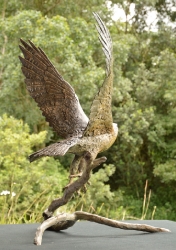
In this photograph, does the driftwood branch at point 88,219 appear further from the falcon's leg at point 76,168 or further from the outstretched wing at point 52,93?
the outstretched wing at point 52,93

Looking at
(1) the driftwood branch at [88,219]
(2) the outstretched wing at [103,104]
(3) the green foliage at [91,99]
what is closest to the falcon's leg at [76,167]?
(2) the outstretched wing at [103,104]

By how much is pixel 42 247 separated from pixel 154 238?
615mm

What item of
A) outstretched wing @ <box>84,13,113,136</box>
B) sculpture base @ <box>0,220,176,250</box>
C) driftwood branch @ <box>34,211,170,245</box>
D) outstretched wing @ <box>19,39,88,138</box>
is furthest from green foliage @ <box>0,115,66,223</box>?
outstretched wing @ <box>84,13,113,136</box>

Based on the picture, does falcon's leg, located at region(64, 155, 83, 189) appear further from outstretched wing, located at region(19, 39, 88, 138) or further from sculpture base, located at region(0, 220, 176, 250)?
sculpture base, located at region(0, 220, 176, 250)

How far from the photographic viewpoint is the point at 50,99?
9.21 ft

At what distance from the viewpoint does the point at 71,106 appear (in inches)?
109

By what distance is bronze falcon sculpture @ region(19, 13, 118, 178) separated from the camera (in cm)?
261

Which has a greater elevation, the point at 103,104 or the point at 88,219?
the point at 103,104

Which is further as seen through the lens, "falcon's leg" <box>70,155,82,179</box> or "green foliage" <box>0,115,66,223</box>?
"green foliage" <box>0,115,66,223</box>

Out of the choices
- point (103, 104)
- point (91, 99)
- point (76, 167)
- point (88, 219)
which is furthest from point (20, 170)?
point (103, 104)

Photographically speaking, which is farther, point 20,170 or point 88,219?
point 20,170

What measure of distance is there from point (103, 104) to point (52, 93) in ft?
1.13

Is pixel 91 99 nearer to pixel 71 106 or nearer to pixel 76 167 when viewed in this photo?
pixel 71 106

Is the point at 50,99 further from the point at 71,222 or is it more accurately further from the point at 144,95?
the point at 144,95
